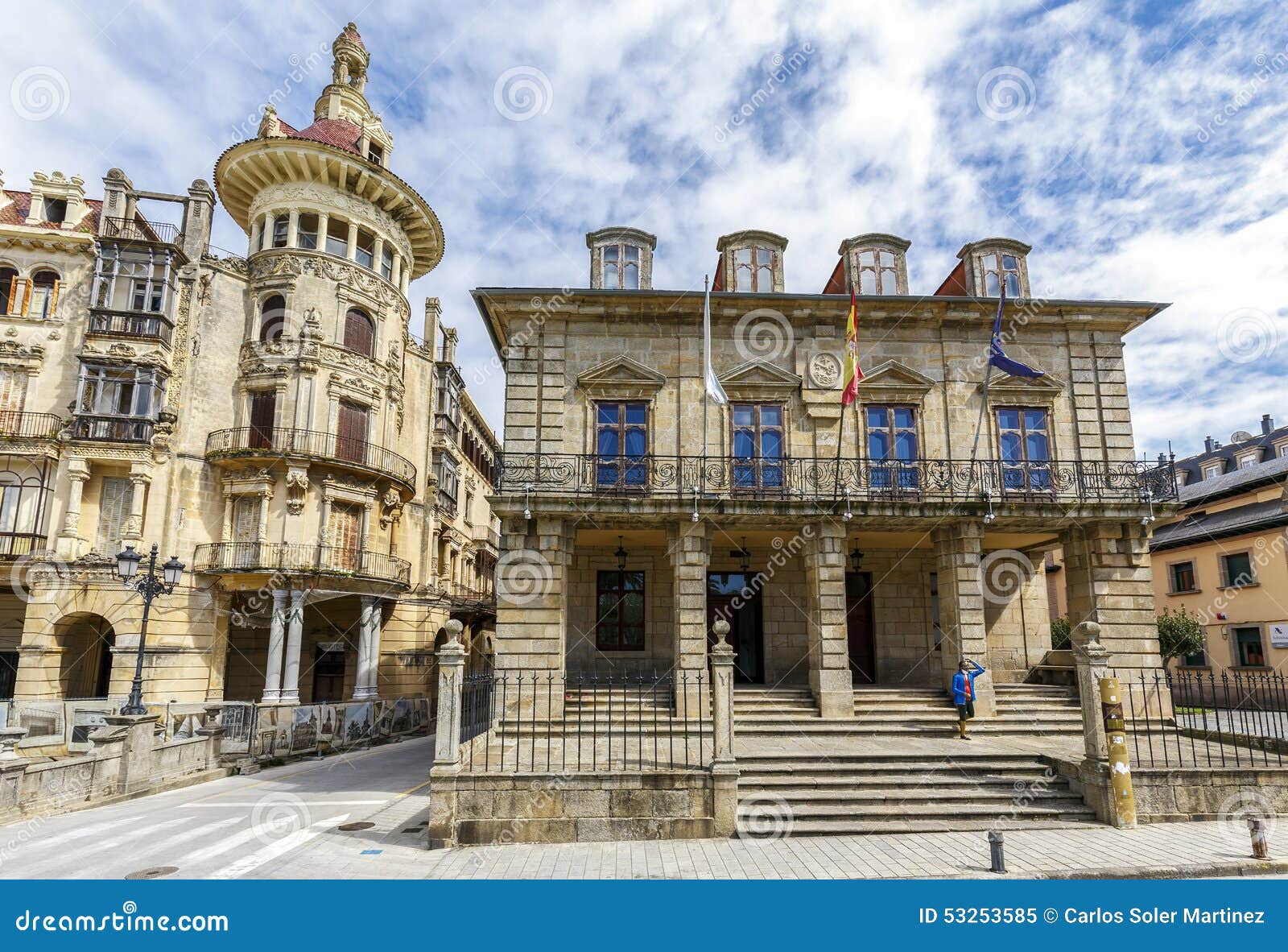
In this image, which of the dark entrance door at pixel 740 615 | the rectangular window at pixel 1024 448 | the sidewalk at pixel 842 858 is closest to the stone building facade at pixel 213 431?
the dark entrance door at pixel 740 615

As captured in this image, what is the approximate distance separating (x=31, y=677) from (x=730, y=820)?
84.0 feet

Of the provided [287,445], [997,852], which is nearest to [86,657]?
[287,445]

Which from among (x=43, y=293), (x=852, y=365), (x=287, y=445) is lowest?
(x=852, y=365)

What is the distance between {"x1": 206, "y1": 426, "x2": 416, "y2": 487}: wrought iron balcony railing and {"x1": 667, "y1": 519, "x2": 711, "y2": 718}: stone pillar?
52.6 ft

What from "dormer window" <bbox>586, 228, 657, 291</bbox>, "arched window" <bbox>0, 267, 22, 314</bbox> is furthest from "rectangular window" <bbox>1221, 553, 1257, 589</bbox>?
"arched window" <bbox>0, 267, 22, 314</bbox>

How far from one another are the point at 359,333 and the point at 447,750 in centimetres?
2273

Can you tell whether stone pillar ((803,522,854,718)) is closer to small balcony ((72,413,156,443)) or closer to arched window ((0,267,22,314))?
small balcony ((72,413,156,443))

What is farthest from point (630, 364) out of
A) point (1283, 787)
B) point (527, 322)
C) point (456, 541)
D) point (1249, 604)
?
point (1249, 604)

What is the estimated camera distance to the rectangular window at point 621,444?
17406 mm

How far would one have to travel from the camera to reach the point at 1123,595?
16.8 metres

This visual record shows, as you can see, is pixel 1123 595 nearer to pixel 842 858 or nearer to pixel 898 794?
pixel 898 794

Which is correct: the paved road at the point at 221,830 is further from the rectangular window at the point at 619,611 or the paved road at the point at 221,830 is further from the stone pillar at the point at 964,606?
the stone pillar at the point at 964,606

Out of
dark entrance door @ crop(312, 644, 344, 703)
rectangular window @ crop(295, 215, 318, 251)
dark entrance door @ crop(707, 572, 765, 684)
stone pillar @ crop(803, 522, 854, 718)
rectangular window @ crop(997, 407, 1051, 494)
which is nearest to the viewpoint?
stone pillar @ crop(803, 522, 854, 718)

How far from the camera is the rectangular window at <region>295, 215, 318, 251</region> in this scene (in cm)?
2822
